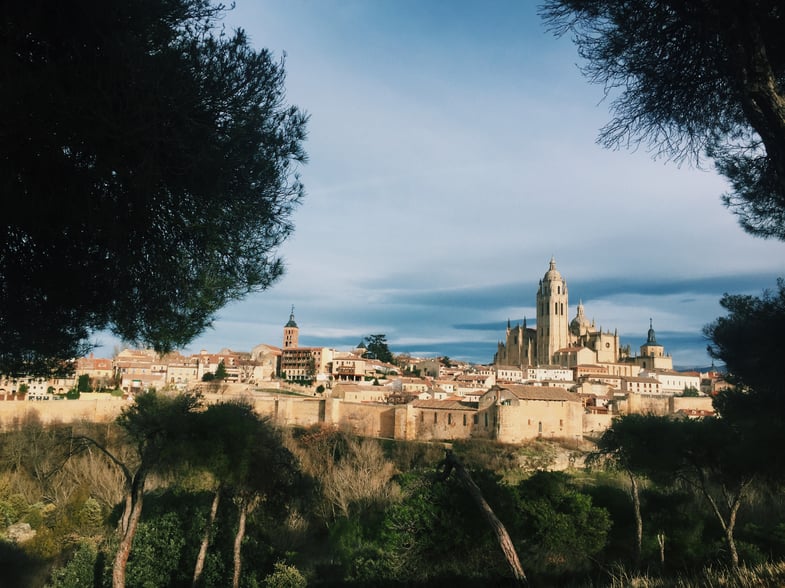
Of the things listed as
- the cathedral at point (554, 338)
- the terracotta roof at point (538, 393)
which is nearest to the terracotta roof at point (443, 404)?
the terracotta roof at point (538, 393)

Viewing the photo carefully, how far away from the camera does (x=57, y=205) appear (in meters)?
3.92

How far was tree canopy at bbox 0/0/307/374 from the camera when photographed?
375 cm

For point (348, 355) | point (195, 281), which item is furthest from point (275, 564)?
point (348, 355)

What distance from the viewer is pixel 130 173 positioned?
4.04 m

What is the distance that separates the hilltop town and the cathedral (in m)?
0.19

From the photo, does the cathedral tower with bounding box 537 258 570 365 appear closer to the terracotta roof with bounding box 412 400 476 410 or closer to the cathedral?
the cathedral

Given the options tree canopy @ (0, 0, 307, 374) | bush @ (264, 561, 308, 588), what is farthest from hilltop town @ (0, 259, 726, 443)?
bush @ (264, 561, 308, 588)

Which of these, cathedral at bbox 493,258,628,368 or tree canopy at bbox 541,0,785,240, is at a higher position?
Result: cathedral at bbox 493,258,628,368

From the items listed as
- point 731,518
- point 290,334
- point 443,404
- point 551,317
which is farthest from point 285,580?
point 551,317

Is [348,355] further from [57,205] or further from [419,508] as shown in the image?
[57,205]

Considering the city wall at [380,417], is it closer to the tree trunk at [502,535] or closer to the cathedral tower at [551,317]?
the tree trunk at [502,535]

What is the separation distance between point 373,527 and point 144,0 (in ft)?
51.7

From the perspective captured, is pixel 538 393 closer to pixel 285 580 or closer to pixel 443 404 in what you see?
pixel 443 404

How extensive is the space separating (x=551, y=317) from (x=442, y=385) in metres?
40.0
